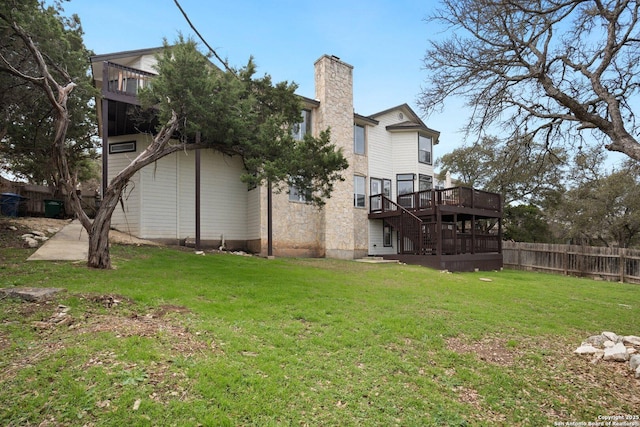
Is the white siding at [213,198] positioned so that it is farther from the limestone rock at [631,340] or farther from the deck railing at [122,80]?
the limestone rock at [631,340]

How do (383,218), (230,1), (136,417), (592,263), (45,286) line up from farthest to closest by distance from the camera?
(383,218), (592,263), (230,1), (45,286), (136,417)

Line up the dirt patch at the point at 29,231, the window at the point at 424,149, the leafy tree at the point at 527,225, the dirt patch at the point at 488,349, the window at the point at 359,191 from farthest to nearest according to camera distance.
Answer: the leafy tree at the point at 527,225 → the window at the point at 424,149 → the window at the point at 359,191 → the dirt patch at the point at 29,231 → the dirt patch at the point at 488,349

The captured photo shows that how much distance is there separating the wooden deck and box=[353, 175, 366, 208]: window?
23.2 inches

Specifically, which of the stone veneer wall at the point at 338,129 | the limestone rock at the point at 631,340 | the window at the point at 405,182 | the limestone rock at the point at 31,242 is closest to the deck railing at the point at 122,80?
the limestone rock at the point at 31,242

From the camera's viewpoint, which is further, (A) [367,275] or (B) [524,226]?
(B) [524,226]

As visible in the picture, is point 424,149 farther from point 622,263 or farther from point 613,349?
point 613,349

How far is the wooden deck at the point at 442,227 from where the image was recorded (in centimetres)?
1580

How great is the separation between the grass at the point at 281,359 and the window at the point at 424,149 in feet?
44.1

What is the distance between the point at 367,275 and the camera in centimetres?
1123

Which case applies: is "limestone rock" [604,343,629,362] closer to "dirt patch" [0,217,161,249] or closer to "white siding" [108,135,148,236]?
"dirt patch" [0,217,161,249]

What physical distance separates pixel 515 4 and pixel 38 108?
15.9m

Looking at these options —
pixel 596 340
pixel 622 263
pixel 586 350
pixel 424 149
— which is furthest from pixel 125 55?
pixel 622 263

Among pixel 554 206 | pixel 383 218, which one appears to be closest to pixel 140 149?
pixel 383 218

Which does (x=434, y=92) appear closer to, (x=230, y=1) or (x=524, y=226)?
(x=230, y=1)
